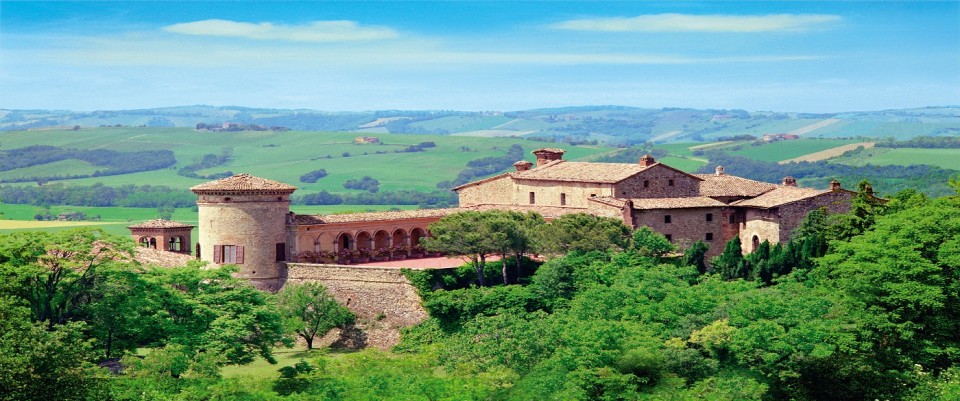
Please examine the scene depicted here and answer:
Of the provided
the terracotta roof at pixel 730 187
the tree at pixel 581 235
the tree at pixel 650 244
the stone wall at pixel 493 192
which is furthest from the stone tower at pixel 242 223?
the terracotta roof at pixel 730 187

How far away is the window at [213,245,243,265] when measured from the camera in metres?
54.3

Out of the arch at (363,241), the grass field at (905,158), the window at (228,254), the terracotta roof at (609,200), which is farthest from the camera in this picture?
the grass field at (905,158)

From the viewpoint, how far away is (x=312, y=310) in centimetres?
5391

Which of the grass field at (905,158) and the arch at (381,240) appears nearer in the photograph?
the arch at (381,240)

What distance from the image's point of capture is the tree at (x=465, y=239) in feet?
180

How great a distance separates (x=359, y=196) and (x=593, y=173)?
108393 mm

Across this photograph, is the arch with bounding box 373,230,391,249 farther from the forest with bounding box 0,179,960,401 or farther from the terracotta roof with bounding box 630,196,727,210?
the terracotta roof with bounding box 630,196,727,210

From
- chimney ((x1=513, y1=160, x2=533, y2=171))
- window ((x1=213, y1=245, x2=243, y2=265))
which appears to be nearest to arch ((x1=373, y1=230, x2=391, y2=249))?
window ((x1=213, y1=245, x2=243, y2=265))

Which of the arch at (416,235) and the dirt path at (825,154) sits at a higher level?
the arch at (416,235)

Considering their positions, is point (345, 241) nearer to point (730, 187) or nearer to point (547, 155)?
point (547, 155)

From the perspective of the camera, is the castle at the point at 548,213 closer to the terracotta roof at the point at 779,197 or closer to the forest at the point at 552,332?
the terracotta roof at the point at 779,197

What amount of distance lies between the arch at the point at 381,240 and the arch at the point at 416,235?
1264mm

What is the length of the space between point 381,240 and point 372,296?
5.83 m

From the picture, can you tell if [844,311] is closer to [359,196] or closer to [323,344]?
[323,344]
